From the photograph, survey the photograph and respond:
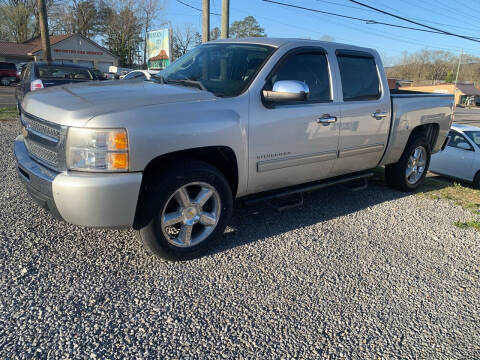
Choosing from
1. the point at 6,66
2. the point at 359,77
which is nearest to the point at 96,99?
the point at 359,77

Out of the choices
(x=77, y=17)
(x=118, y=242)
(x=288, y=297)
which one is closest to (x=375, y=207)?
(x=288, y=297)

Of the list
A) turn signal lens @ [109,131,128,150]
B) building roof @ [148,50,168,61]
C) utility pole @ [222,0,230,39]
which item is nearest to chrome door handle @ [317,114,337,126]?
turn signal lens @ [109,131,128,150]

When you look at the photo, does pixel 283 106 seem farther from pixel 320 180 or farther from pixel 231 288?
pixel 231 288

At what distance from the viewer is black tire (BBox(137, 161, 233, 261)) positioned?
2.87m

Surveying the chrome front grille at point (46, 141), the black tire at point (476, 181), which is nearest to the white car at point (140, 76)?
the chrome front grille at point (46, 141)

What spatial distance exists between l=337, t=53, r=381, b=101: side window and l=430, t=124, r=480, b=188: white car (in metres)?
5.63

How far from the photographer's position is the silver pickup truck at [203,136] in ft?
8.63

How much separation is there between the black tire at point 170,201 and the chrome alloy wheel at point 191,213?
3 centimetres

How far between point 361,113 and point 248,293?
2.56 metres

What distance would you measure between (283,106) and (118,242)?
1966 millimetres

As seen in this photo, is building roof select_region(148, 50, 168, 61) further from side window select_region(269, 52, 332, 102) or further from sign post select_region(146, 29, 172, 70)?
side window select_region(269, 52, 332, 102)

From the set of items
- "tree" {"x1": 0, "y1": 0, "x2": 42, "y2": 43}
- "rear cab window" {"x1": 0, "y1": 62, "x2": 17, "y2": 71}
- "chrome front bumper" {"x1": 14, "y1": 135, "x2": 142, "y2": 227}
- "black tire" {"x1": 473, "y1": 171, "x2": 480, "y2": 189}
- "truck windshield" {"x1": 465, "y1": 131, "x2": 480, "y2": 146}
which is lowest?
"black tire" {"x1": 473, "y1": 171, "x2": 480, "y2": 189}

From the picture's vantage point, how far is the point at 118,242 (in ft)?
11.0

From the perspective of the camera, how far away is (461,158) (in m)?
9.05
